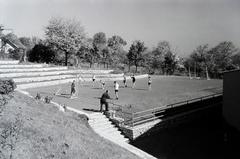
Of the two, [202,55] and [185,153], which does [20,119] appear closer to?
[185,153]

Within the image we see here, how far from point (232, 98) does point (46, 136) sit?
17.0 m

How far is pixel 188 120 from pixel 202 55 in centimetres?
5801

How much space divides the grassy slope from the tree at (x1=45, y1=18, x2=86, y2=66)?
39.1 meters

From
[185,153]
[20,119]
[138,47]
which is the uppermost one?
[138,47]

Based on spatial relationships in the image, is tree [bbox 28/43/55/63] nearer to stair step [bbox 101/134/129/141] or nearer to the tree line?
the tree line

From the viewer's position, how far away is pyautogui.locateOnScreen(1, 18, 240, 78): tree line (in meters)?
59.2

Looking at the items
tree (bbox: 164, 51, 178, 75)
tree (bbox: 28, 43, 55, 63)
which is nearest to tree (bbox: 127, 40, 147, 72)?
tree (bbox: 164, 51, 178, 75)

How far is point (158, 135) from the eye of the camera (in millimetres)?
20938

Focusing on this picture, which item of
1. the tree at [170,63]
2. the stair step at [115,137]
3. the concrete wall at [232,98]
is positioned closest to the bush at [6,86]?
the stair step at [115,137]

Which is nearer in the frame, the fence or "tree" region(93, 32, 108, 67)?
the fence

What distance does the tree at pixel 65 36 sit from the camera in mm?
56894

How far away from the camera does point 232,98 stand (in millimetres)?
24344

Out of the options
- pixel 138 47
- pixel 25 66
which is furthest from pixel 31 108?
pixel 138 47

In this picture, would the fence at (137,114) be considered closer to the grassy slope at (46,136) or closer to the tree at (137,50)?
the grassy slope at (46,136)
